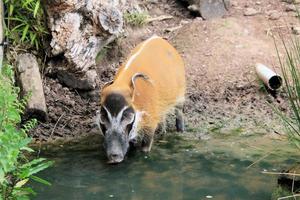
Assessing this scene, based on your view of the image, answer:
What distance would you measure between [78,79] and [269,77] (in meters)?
2.08

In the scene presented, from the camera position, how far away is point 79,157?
669 cm

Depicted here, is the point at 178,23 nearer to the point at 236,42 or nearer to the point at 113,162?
the point at 236,42

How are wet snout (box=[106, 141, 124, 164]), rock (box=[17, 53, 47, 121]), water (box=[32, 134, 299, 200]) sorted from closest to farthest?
water (box=[32, 134, 299, 200]) → wet snout (box=[106, 141, 124, 164]) → rock (box=[17, 53, 47, 121])

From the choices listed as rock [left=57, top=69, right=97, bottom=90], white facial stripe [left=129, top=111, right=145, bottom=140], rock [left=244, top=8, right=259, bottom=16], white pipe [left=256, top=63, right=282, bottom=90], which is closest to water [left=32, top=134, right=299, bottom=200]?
white facial stripe [left=129, top=111, right=145, bottom=140]

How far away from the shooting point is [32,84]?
7.30 metres

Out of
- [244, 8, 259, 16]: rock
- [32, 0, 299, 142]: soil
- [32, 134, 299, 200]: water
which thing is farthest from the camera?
[244, 8, 259, 16]: rock

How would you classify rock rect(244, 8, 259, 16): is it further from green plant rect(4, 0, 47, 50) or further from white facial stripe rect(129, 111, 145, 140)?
white facial stripe rect(129, 111, 145, 140)

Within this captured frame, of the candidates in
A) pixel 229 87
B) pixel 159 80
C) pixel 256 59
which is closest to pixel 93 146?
pixel 159 80

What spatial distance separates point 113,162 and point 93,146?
0.59 metres

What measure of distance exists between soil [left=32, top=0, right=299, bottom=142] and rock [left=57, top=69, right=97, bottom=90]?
7 centimetres

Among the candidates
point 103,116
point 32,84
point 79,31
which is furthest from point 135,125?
point 79,31

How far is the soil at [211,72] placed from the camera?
7.46m

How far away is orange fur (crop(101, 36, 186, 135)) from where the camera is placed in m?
6.80

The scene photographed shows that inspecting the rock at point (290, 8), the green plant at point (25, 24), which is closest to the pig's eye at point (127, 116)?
the green plant at point (25, 24)
